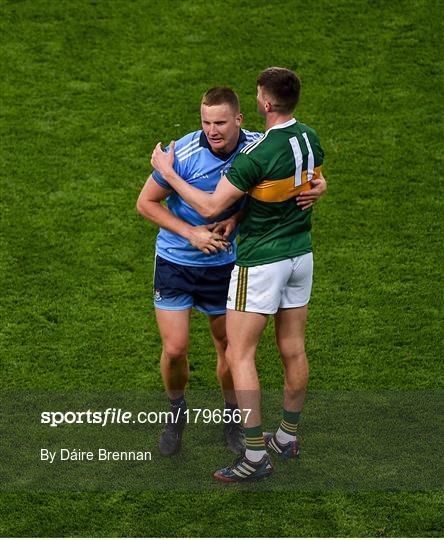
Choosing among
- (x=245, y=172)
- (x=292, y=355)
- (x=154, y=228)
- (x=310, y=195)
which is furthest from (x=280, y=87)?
(x=154, y=228)

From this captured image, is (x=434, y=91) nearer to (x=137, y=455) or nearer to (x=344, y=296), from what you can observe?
(x=344, y=296)

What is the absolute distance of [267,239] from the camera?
6184mm

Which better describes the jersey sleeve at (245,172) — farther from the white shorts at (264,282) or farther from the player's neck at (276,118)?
the white shorts at (264,282)

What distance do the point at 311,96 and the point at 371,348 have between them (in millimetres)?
3288

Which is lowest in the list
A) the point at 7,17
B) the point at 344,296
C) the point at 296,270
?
the point at 344,296

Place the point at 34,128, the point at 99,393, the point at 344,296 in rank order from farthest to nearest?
1. the point at 34,128
2. the point at 344,296
3. the point at 99,393

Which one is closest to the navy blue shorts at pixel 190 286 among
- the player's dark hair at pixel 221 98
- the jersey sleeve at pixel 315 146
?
the jersey sleeve at pixel 315 146

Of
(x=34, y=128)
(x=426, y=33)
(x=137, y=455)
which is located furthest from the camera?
(x=426, y=33)

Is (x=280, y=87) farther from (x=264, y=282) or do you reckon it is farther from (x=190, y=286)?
(x=190, y=286)

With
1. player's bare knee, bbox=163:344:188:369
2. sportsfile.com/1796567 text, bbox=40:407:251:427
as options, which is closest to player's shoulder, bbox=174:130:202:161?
player's bare knee, bbox=163:344:188:369

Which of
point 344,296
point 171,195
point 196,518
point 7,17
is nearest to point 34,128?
point 7,17

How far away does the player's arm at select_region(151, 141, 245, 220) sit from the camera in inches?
238

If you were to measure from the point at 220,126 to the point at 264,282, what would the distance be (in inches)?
32.7

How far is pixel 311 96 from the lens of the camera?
10.3 m
